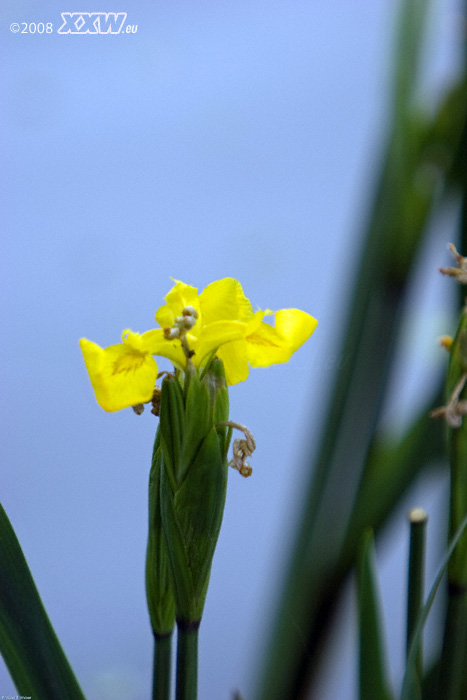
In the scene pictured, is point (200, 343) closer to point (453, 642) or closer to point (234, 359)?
point (234, 359)

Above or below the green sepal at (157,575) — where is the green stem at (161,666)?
below

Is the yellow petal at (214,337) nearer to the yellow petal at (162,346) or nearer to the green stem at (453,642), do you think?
the yellow petal at (162,346)

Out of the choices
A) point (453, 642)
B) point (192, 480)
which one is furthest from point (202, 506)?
point (453, 642)

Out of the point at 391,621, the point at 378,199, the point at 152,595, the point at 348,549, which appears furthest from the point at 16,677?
the point at 391,621

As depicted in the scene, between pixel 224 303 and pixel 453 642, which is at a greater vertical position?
pixel 224 303

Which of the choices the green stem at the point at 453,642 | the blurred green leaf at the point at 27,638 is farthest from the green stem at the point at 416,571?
the blurred green leaf at the point at 27,638

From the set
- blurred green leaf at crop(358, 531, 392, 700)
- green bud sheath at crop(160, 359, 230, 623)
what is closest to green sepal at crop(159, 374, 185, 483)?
green bud sheath at crop(160, 359, 230, 623)

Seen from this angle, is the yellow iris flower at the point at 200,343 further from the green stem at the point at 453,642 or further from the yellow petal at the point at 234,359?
the green stem at the point at 453,642

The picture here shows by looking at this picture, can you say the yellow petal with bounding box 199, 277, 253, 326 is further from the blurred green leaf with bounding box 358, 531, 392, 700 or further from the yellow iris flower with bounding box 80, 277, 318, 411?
the blurred green leaf with bounding box 358, 531, 392, 700

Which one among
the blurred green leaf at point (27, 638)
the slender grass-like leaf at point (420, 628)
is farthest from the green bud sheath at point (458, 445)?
the blurred green leaf at point (27, 638)

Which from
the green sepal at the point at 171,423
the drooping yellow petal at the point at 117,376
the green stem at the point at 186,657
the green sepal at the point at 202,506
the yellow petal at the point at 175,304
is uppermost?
the yellow petal at the point at 175,304
